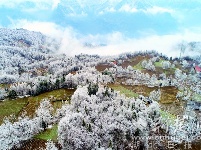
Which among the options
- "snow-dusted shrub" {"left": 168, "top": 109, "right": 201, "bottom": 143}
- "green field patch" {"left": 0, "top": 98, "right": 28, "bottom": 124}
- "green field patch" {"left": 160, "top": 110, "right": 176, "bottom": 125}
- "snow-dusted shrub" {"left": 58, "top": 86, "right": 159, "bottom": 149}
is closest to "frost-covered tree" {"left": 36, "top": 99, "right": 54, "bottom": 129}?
"snow-dusted shrub" {"left": 58, "top": 86, "right": 159, "bottom": 149}

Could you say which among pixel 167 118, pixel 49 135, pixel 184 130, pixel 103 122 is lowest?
pixel 49 135

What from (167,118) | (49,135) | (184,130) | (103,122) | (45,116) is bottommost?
(49,135)

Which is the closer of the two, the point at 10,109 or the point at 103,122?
the point at 103,122

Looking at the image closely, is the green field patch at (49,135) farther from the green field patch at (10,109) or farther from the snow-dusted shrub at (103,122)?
the green field patch at (10,109)

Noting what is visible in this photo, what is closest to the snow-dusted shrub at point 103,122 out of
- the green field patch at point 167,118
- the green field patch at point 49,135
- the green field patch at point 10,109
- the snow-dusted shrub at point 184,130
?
the green field patch at point 167,118

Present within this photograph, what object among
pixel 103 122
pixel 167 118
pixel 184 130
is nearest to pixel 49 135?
pixel 103 122

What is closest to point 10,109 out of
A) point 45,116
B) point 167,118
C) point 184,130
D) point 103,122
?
point 45,116

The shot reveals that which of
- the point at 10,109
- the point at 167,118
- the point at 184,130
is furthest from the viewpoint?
the point at 10,109

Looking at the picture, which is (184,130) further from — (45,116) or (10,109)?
(10,109)

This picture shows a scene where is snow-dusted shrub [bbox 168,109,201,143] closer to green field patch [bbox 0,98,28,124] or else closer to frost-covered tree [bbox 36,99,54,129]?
frost-covered tree [bbox 36,99,54,129]

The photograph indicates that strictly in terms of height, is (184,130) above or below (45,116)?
below

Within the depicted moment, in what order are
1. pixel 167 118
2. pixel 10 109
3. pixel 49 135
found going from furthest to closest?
pixel 10 109 → pixel 167 118 → pixel 49 135

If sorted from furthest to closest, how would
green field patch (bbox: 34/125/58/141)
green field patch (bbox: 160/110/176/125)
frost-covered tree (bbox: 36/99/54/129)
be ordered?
green field patch (bbox: 160/110/176/125) < frost-covered tree (bbox: 36/99/54/129) < green field patch (bbox: 34/125/58/141)

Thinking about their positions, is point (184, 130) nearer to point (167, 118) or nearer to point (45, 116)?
point (167, 118)
